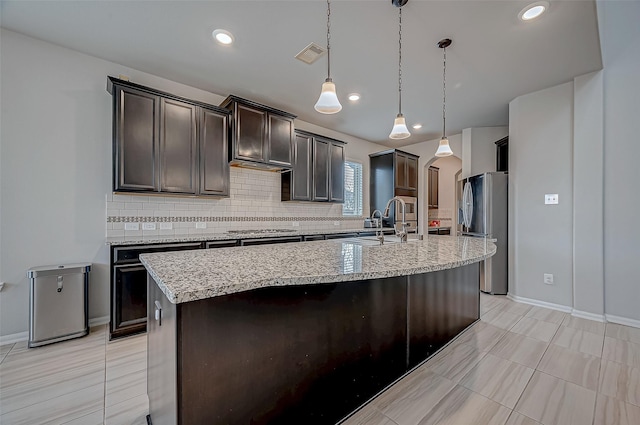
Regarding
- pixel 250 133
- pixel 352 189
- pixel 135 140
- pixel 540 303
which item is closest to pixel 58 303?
pixel 135 140

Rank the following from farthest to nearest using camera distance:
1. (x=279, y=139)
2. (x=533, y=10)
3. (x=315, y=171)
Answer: (x=315, y=171) < (x=279, y=139) < (x=533, y=10)

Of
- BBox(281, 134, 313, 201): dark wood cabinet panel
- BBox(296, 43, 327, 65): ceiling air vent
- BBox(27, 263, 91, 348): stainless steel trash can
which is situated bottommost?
BBox(27, 263, 91, 348): stainless steel trash can

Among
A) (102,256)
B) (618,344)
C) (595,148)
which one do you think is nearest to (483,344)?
(618,344)

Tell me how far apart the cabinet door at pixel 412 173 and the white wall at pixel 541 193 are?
1.91 metres

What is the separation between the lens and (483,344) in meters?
2.35

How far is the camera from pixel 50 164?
254cm

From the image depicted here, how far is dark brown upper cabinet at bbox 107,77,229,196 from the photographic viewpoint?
8.52 ft

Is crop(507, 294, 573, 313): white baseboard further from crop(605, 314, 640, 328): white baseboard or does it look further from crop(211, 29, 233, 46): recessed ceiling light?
crop(211, 29, 233, 46): recessed ceiling light

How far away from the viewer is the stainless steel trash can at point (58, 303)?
2.24m

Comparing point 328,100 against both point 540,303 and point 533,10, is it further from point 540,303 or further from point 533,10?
point 540,303

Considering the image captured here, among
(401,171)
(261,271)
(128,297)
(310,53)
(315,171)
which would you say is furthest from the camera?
(401,171)

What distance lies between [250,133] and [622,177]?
428cm

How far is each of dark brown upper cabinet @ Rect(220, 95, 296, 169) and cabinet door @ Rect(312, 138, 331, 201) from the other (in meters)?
0.61

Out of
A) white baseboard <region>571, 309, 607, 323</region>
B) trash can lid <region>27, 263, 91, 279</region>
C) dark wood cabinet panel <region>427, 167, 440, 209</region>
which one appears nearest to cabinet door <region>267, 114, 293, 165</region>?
trash can lid <region>27, 263, 91, 279</region>
